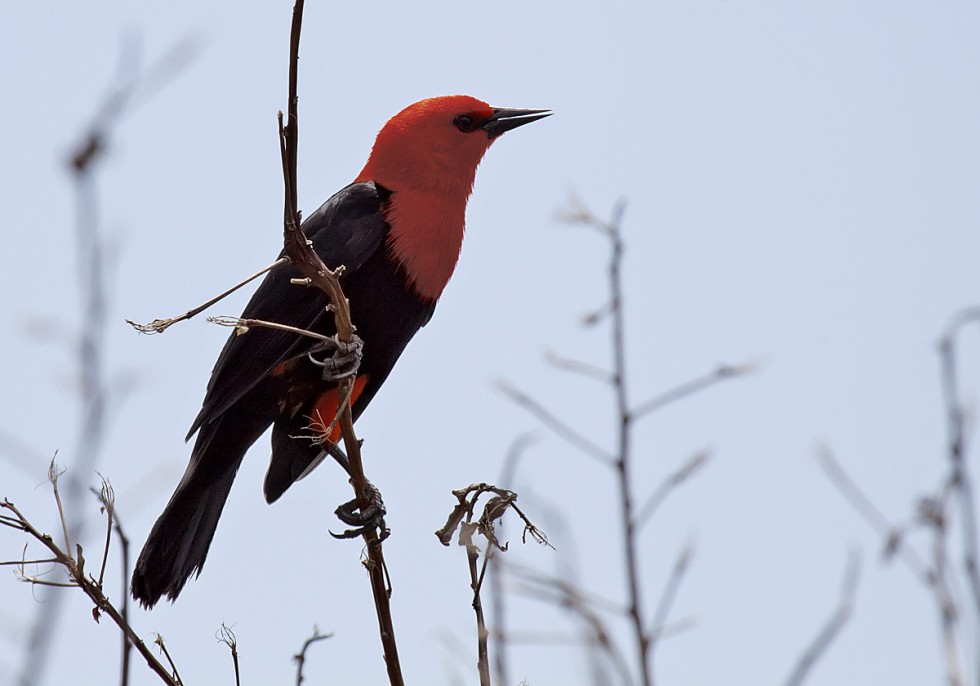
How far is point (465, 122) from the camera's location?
445 cm

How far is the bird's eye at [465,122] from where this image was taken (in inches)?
174

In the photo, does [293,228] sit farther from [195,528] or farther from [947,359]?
[195,528]

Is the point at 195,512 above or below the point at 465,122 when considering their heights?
below

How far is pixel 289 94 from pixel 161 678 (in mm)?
998

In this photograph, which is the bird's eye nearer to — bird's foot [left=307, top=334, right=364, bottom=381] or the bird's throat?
the bird's throat

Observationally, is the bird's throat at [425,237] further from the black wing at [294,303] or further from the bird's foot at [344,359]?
the bird's foot at [344,359]

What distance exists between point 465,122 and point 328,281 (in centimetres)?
253

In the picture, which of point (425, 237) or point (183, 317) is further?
point (425, 237)

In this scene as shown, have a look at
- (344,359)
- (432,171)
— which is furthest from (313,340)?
(344,359)

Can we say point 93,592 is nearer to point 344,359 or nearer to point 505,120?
point 344,359

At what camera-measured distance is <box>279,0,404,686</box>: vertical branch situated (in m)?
1.83

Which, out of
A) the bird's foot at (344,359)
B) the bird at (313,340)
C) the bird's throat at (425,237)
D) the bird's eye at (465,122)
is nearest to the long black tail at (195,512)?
the bird at (313,340)

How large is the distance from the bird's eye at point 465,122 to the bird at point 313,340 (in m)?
0.23

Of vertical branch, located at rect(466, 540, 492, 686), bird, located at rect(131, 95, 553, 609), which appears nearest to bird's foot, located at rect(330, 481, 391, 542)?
bird, located at rect(131, 95, 553, 609)
